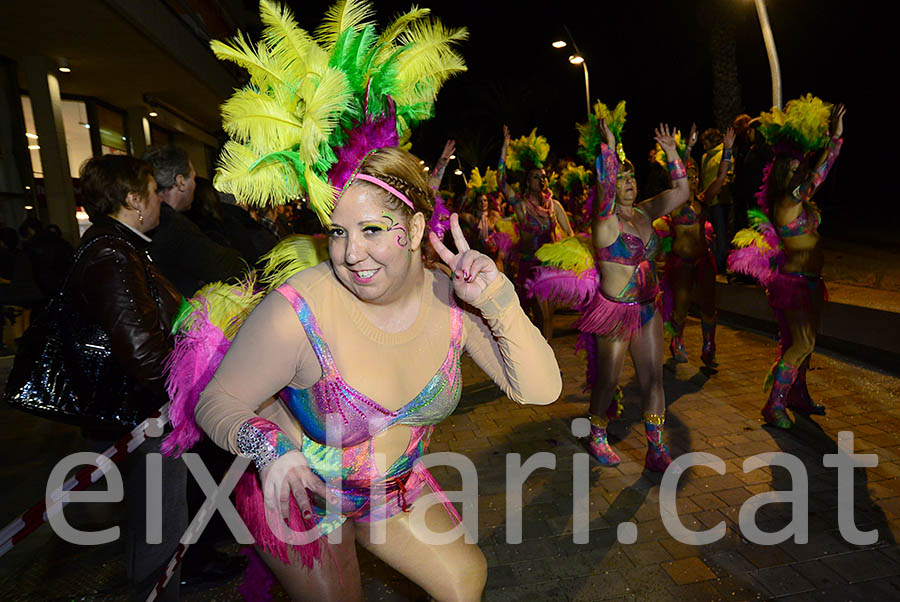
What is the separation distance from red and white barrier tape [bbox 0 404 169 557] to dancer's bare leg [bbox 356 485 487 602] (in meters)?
1.08

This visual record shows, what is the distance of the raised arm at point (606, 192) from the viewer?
380cm

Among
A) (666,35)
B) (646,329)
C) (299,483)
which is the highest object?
(666,35)

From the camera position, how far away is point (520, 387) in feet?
6.45

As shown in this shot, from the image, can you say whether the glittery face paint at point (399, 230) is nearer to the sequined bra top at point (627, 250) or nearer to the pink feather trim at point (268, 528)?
the pink feather trim at point (268, 528)

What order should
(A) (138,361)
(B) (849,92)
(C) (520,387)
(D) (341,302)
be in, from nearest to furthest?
(D) (341,302)
(C) (520,387)
(A) (138,361)
(B) (849,92)

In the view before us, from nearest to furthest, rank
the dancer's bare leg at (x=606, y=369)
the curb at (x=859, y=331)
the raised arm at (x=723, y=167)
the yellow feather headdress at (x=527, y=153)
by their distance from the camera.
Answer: the dancer's bare leg at (x=606, y=369)
the raised arm at (x=723, y=167)
the curb at (x=859, y=331)
the yellow feather headdress at (x=527, y=153)

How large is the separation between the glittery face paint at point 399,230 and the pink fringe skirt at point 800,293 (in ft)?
12.6

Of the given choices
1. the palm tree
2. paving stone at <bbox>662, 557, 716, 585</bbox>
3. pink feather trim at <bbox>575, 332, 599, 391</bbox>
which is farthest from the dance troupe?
the palm tree

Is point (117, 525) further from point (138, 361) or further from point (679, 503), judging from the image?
point (679, 503)

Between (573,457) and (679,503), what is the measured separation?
923mm

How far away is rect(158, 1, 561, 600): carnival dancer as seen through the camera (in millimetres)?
1677

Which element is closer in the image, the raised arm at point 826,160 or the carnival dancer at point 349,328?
the carnival dancer at point 349,328

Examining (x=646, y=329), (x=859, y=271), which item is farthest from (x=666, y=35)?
(x=646, y=329)

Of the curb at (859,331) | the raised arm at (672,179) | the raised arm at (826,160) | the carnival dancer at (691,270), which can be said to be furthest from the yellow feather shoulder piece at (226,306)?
the curb at (859,331)
